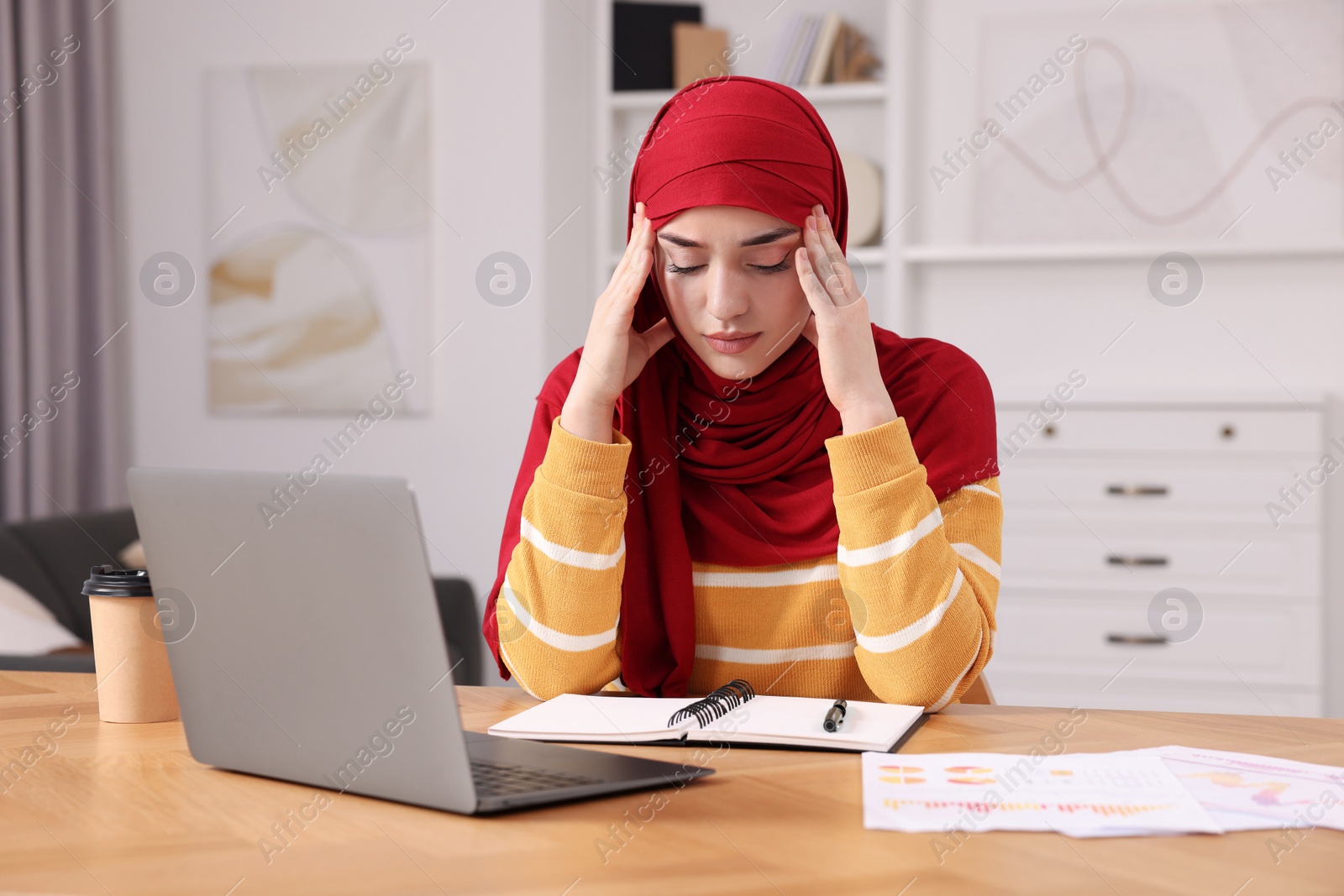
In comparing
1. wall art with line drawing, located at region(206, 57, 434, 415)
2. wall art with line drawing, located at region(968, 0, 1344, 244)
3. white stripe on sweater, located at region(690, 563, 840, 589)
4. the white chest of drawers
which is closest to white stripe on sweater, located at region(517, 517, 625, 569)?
white stripe on sweater, located at region(690, 563, 840, 589)

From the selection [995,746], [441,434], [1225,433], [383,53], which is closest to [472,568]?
[441,434]

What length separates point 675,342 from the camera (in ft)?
4.89

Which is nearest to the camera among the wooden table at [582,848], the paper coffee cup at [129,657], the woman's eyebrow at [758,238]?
the wooden table at [582,848]

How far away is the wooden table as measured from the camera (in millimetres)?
689

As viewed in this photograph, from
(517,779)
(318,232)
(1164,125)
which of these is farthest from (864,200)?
(517,779)

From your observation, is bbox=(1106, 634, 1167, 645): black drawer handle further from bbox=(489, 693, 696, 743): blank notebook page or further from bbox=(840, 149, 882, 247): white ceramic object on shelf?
bbox=(489, 693, 696, 743): blank notebook page

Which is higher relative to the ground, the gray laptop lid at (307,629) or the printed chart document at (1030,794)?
the gray laptop lid at (307,629)

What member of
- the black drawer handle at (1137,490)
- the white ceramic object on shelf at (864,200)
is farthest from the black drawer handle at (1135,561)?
the white ceramic object on shelf at (864,200)

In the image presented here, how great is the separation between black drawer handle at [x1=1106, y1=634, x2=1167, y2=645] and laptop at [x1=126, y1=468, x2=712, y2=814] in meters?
2.64

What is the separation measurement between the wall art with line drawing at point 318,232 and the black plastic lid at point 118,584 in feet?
8.71

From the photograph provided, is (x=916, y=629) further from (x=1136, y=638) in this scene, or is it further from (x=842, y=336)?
(x=1136, y=638)

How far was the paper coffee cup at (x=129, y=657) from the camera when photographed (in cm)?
112

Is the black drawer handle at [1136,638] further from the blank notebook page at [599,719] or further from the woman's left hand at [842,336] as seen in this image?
the blank notebook page at [599,719]

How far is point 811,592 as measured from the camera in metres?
1.35
